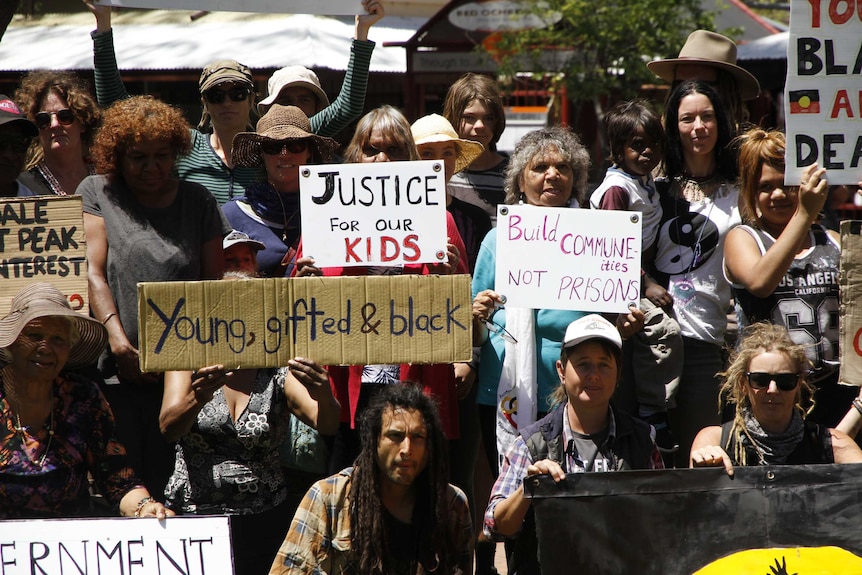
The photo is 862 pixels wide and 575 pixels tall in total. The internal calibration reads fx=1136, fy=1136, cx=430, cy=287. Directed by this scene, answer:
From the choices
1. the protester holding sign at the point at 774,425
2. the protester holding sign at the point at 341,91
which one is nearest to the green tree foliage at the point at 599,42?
the protester holding sign at the point at 341,91

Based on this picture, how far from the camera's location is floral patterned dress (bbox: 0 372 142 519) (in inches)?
170

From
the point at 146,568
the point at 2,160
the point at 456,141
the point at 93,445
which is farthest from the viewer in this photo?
the point at 456,141

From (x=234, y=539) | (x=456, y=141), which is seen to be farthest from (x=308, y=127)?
(x=234, y=539)

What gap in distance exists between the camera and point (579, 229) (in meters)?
4.69

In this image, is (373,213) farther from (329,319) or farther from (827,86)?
(827,86)

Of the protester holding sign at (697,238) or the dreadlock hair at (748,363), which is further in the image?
the protester holding sign at (697,238)

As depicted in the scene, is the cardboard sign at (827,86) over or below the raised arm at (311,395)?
over

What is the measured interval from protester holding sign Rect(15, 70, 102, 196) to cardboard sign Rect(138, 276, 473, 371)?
1.53 meters

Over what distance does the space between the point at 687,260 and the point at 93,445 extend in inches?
105

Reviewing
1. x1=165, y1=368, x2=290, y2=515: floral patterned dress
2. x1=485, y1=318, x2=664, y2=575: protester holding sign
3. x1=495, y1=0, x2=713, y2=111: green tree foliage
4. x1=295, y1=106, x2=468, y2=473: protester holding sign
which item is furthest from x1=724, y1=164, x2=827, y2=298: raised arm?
x1=495, y1=0, x2=713, y2=111: green tree foliage

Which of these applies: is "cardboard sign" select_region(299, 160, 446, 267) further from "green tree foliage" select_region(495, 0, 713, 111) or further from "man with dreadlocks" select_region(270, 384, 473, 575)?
"green tree foliage" select_region(495, 0, 713, 111)

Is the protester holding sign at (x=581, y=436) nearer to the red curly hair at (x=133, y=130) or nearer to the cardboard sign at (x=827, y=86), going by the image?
the cardboard sign at (x=827, y=86)

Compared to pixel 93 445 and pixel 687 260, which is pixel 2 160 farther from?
pixel 687 260

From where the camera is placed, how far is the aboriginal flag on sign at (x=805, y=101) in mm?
4586
